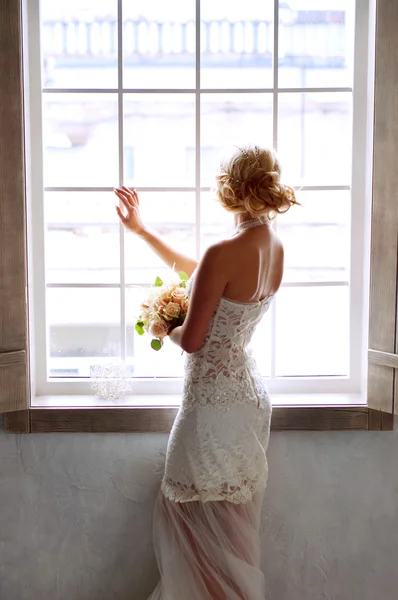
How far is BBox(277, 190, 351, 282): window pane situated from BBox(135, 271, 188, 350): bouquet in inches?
23.8

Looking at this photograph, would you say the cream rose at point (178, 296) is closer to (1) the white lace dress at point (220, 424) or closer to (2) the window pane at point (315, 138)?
(1) the white lace dress at point (220, 424)

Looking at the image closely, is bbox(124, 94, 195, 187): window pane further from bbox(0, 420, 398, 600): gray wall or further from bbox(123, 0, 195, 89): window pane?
bbox(0, 420, 398, 600): gray wall

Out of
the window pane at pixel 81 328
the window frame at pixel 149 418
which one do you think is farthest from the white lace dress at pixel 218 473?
the window pane at pixel 81 328

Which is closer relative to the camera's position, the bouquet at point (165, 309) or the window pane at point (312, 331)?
the bouquet at point (165, 309)

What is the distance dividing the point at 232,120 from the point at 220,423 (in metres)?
1.23

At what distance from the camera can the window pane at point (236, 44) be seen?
2.62 m

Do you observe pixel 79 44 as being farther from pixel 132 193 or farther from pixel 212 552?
pixel 212 552

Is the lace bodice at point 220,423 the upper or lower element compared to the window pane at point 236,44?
lower

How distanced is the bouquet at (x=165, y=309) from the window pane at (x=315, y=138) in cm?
71

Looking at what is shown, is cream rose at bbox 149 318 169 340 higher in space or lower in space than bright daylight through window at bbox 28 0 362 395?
lower

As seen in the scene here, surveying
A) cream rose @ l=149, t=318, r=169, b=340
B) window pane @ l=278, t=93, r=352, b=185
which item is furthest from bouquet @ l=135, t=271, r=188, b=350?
window pane @ l=278, t=93, r=352, b=185

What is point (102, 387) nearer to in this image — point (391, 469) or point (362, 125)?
point (391, 469)

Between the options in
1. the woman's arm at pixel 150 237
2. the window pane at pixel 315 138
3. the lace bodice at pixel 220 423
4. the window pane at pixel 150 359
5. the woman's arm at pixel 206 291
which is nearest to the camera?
the woman's arm at pixel 206 291

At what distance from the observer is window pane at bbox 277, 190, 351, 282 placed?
106 inches
